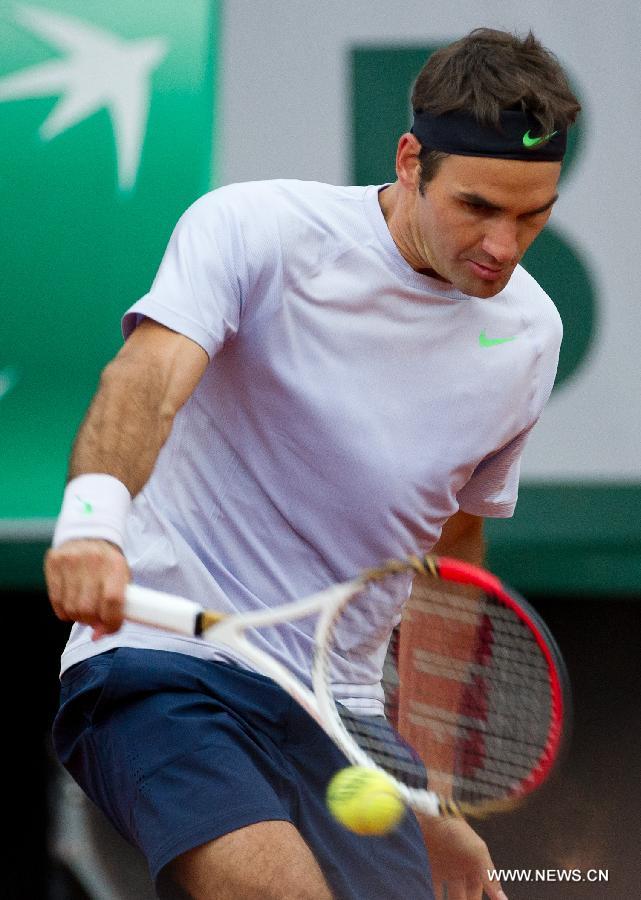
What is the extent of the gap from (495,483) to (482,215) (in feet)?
1.70

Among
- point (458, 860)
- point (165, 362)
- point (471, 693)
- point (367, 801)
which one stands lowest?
point (458, 860)

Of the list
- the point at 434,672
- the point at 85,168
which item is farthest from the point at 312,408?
the point at 85,168

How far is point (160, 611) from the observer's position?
69.7 inches

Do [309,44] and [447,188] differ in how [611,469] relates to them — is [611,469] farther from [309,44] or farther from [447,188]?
[447,188]

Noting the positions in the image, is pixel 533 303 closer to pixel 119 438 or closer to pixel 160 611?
pixel 119 438

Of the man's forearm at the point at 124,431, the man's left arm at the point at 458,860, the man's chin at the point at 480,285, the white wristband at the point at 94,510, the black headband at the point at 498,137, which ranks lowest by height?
the man's left arm at the point at 458,860

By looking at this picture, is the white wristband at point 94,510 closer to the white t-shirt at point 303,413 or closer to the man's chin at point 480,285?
the white t-shirt at point 303,413

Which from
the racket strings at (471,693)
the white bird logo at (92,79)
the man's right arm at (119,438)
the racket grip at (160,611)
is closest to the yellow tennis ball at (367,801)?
the racket strings at (471,693)

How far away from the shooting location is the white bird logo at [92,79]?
140 inches

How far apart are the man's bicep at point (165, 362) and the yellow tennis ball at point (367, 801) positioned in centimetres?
51

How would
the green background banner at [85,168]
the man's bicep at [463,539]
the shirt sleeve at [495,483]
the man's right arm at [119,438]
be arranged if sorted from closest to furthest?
the man's right arm at [119,438] < the shirt sleeve at [495,483] < the man's bicep at [463,539] < the green background banner at [85,168]

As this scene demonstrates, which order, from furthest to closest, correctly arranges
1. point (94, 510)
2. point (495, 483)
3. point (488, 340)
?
1. point (495, 483)
2. point (488, 340)
3. point (94, 510)

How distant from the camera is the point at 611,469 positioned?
3514 mm

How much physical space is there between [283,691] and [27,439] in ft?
5.01
